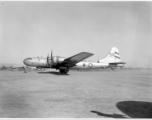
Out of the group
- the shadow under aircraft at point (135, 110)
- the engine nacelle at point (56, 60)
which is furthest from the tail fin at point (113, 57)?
the shadow under aircraft at point (135, 110)

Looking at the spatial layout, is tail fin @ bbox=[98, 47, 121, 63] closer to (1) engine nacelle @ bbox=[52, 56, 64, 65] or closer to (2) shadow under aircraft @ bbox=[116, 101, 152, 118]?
(1) engine nacelle @ bbox=[52, 56, 64, 65]

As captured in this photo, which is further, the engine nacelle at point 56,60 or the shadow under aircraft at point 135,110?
the engine nacelle at point 56,60

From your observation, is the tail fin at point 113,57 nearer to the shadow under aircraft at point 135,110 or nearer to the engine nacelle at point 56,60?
the engine nacelle at point 56,60

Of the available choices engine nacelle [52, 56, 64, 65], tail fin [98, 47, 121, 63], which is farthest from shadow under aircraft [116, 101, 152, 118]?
tail fin [98, 47, 121, 63]

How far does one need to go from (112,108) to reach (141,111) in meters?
0.90

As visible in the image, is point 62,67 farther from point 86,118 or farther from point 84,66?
point 86,118

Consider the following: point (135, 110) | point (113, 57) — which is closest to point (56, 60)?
point (113, 57)

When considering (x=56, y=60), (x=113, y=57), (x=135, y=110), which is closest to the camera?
(x=135, y=110)

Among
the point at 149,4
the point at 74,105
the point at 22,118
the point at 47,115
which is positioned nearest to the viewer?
the point at 22,118

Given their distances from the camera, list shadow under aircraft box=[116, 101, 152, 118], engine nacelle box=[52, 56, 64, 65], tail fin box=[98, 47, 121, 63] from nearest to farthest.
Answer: shadow under aircraft box=[116, 101, 152, 118]
engine nacelle box=[52, 56, 64, 65]
tail fin box=[98, 47, 121, 63]

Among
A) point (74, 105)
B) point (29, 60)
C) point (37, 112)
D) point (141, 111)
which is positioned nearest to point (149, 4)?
point (141, 111)

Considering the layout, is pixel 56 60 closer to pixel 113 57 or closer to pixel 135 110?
pixel 113 57

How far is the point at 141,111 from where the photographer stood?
171 inches

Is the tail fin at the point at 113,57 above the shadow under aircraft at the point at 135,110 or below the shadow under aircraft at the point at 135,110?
above
